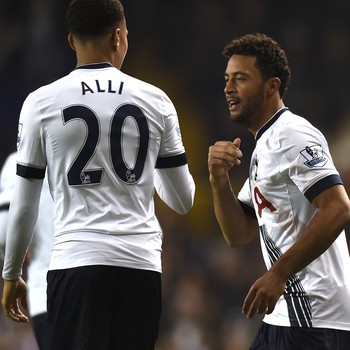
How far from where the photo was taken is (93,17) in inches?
141

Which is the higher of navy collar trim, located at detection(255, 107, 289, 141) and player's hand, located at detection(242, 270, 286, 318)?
navy collar trim, located at detection(255, 107, 289, 141)

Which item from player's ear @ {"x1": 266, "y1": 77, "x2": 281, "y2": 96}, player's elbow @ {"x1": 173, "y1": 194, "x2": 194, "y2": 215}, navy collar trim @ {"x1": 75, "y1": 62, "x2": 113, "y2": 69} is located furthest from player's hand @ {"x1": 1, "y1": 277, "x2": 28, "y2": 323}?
player's ear @ {"x1": 266, "y1": 77, "x2": 281, "y2": 96}

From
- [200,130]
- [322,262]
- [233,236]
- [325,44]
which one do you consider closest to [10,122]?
[200,130]

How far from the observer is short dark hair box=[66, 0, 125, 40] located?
357 centimetres

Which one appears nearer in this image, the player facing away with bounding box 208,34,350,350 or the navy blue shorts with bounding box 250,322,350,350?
the player facing away with bounding box 208,34,350,350

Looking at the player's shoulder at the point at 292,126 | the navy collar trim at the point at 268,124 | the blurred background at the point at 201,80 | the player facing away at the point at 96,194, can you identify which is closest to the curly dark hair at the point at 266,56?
the navy collar trim at the point at 268,124

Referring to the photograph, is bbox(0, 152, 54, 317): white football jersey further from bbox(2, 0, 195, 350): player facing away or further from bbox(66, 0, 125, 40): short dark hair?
bbox(66, 0, 125, 40): short dark hair

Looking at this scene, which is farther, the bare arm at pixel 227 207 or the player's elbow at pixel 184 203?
the bare arm at pixel 227 207

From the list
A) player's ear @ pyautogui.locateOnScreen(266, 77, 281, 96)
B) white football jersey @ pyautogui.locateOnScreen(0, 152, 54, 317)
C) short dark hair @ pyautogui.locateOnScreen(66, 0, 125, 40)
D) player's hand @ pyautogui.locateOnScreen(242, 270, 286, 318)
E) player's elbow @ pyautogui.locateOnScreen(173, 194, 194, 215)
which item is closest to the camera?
player's hand @ pyautogui.locateOnScreen(242, 270, 286, 318)

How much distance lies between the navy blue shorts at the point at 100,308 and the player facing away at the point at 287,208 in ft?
1.26

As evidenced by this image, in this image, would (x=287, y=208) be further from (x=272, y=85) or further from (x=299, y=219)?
(x=272, y=85)

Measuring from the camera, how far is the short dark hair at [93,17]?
11.7 feet

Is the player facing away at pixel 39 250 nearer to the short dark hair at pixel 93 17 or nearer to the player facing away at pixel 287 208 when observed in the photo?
the player facing away at pixel 287 208

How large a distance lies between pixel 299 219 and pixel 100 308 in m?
0.82
